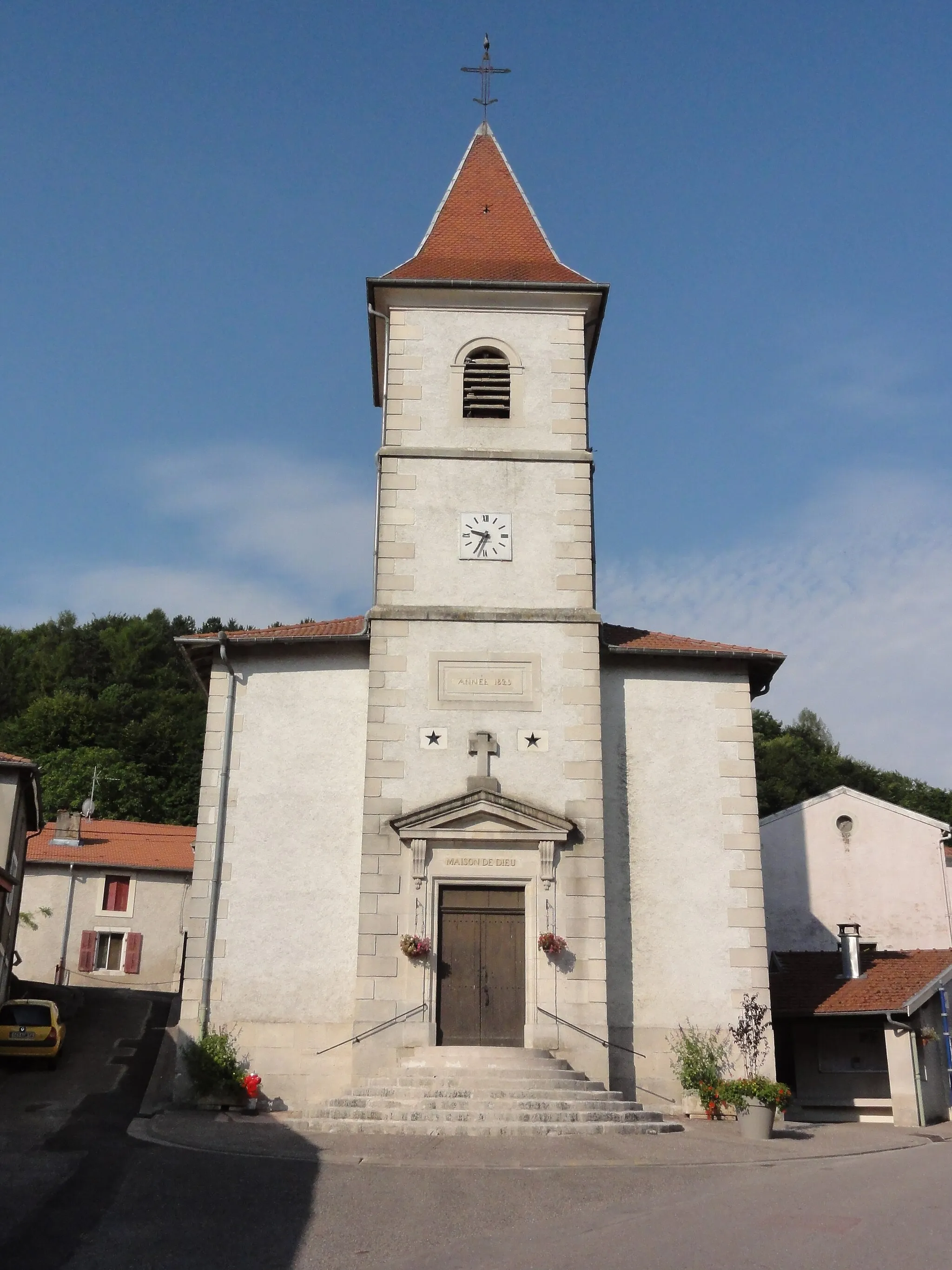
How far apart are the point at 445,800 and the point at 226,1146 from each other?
524 centimetres

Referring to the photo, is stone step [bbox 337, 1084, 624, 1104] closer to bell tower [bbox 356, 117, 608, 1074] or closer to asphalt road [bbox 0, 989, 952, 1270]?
bell tower [bbox 356, 117, 608, 1074]

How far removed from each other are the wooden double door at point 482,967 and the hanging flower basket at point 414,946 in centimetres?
36

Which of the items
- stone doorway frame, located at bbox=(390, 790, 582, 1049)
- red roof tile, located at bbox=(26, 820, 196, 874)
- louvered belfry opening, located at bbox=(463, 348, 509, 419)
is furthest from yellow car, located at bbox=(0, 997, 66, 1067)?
red roof tile, located at bbox=(26, 820, 196, 874)

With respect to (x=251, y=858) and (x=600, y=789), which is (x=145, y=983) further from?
(x=600, y=789)

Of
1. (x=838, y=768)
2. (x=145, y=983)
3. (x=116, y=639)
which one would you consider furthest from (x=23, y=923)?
(x=838, y=768)

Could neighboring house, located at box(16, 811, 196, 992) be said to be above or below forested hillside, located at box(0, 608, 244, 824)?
below

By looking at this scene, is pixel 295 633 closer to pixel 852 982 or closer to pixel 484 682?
pixel 484 682

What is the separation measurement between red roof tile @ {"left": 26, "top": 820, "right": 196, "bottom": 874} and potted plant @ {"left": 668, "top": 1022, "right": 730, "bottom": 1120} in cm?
2079

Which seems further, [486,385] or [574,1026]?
[486,385]

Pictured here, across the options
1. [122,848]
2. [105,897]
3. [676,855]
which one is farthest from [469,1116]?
[122,848]

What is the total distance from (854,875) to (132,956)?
19.6 metres

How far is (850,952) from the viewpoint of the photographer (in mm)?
18469

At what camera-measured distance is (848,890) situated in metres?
24.3

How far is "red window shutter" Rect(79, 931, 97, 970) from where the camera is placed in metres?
32.6
